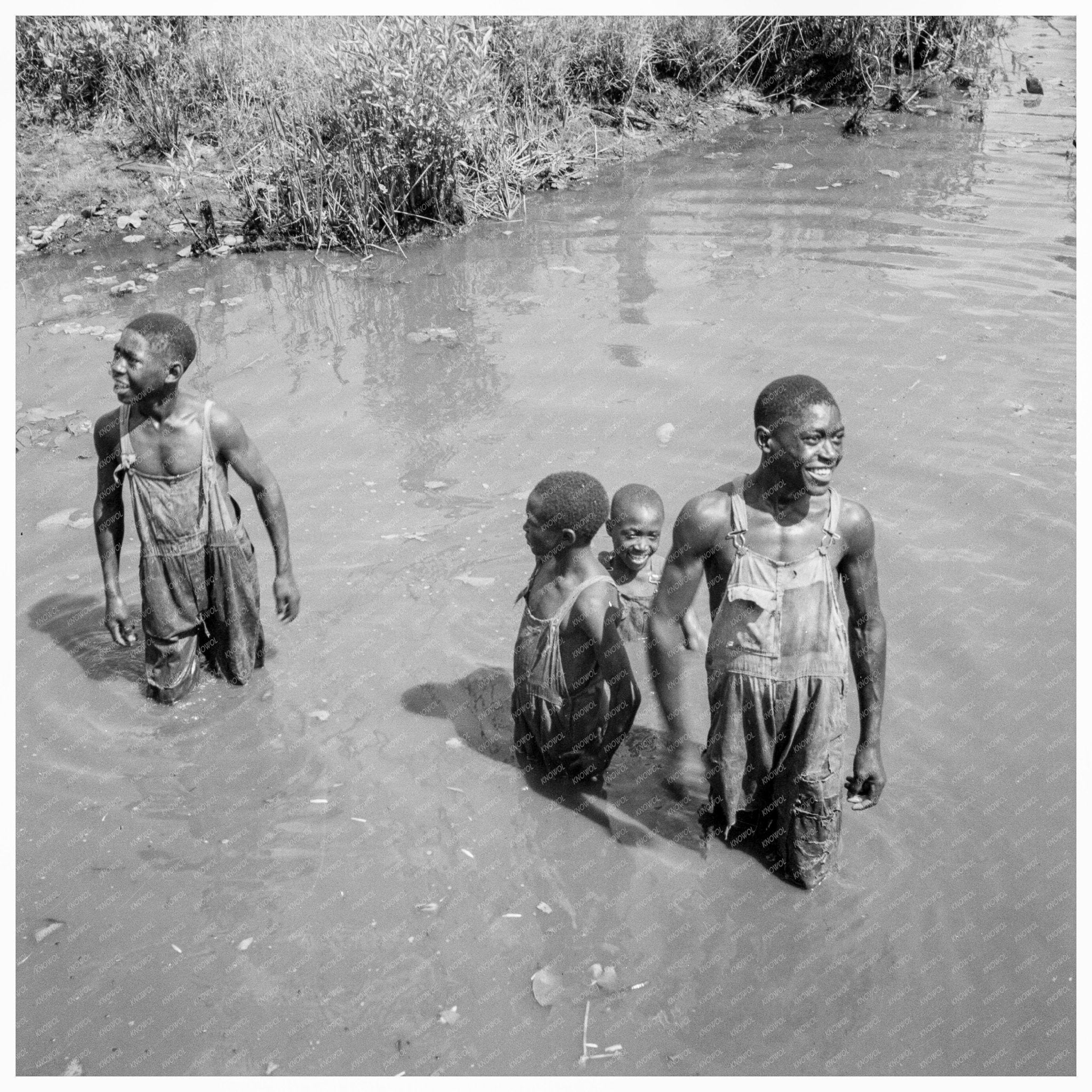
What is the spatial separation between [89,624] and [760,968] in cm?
358

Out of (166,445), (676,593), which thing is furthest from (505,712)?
(166,445)

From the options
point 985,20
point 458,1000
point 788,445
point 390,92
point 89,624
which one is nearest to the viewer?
point 788,445

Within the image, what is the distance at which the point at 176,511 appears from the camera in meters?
4.88

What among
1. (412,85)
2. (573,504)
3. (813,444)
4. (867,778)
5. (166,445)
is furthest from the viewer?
(412,85)

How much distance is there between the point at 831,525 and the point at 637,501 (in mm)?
1290

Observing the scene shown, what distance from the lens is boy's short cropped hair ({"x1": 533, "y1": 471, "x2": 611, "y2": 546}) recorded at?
4.17m

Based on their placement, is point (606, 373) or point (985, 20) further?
point (985, 20)

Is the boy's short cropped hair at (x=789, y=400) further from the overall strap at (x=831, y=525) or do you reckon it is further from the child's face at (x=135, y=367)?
the child's face at (x=135, y=367)

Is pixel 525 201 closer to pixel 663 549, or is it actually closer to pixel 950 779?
pixel 663 549

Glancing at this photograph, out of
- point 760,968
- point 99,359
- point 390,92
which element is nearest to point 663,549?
point 760,968

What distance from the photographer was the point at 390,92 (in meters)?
9.50

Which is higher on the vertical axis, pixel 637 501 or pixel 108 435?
pixel 108 435

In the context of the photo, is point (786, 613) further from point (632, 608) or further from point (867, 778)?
point (632, 608)

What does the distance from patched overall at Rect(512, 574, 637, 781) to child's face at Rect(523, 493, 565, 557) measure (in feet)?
0.61
